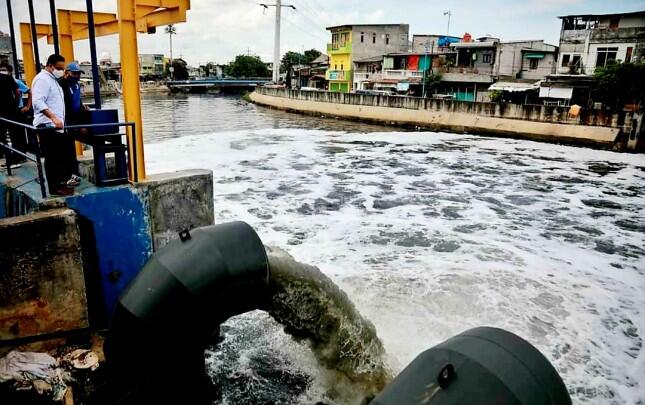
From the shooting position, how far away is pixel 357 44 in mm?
56281

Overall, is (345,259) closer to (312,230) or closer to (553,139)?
(312,230)

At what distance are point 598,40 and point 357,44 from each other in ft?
96.6

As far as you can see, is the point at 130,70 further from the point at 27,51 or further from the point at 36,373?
the point at 27,51

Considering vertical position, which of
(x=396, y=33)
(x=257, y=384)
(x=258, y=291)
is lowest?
(x=257, y=384)

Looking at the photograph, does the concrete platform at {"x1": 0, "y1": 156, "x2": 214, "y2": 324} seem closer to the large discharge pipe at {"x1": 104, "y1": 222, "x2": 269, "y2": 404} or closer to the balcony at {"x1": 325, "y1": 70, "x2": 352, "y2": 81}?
the large discharge pipe at {"x1": 104, "y1": 222, "x2": 269, "y2": 404}

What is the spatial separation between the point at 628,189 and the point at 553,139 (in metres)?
11.9

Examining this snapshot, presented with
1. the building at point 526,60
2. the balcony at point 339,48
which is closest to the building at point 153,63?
the balcony at point 339,48

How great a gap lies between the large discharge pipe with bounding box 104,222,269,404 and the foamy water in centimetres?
111

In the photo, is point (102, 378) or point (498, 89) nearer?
point (102, 378)

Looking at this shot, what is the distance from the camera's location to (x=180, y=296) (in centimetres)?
413

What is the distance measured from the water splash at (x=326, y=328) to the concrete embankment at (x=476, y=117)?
24173 mm

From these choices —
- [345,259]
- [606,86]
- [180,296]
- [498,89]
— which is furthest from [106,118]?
[498,89]

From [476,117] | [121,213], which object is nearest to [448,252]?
[121,213]

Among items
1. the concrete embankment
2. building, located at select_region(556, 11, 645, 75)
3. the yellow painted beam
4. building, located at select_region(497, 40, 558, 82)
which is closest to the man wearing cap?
the yellow painted beam
